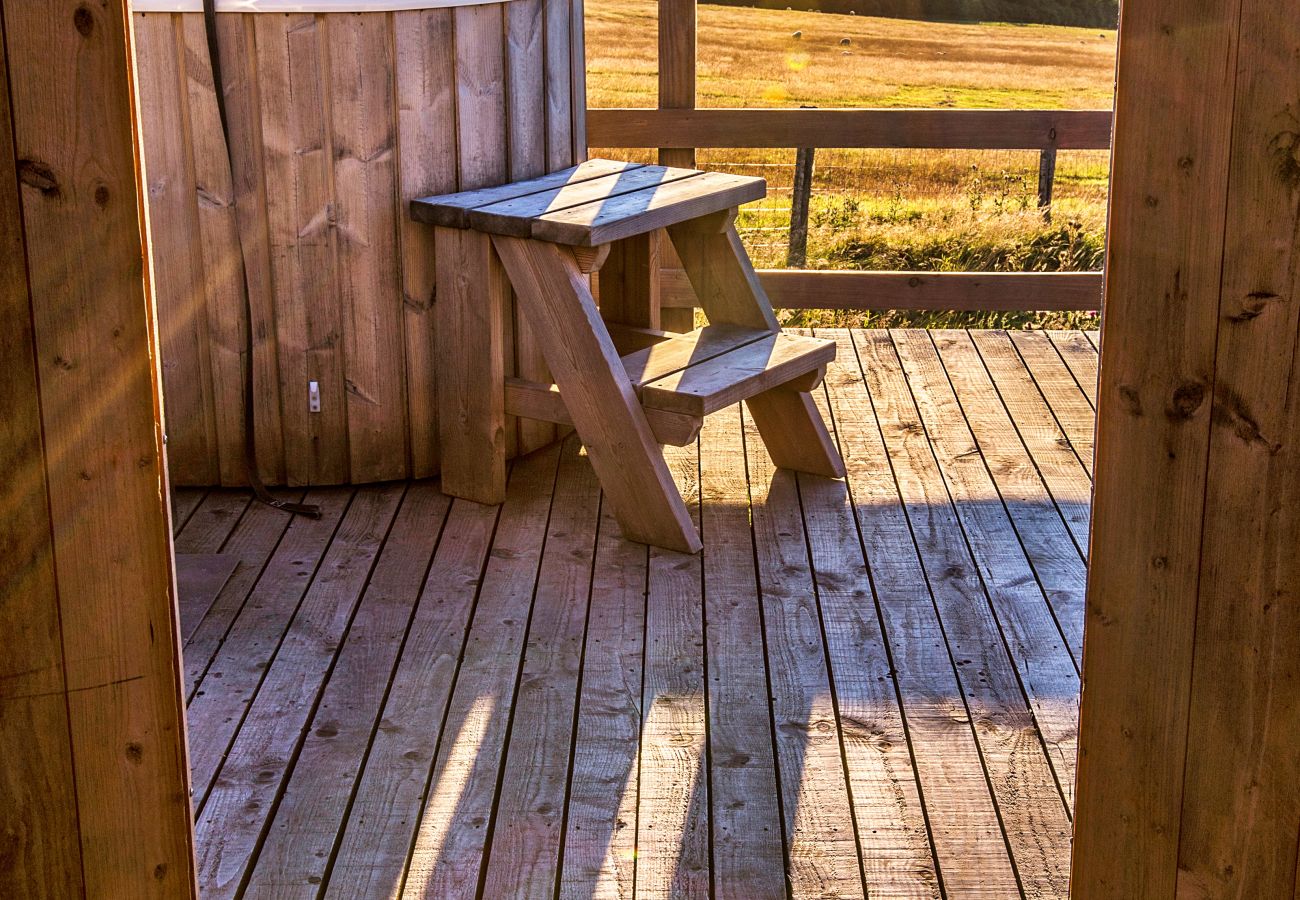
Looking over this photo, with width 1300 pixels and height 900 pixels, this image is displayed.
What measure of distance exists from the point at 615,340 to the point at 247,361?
102 cm

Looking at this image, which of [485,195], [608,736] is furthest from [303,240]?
[608,736]

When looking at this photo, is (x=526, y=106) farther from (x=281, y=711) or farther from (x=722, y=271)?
(x=281, y=711)

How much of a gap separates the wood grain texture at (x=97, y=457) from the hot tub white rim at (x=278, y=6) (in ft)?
7.05

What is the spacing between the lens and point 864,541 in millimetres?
3570

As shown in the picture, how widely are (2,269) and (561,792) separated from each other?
1.37 m

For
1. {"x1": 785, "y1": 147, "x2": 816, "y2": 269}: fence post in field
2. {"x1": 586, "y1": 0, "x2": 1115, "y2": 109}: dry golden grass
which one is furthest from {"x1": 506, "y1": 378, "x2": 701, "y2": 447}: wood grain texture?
{"x1": 586, "y1": 0, "x2": 1115, "y2": 109}: dry golden grass

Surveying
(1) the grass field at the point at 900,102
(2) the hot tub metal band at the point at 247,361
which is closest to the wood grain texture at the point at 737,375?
(2) the hot tub metal band at the point at 247,361

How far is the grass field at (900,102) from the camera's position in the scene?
32.4 feet

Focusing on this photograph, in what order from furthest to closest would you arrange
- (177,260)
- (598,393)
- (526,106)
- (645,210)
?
(526,106) → (177,260) → (645,210) → (598,393)

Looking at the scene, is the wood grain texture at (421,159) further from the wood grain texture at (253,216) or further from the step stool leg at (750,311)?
A: the step stool leg at (750,311)

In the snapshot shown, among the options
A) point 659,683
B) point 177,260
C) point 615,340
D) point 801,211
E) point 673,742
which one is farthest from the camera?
point 801,211

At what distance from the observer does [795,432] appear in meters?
3.95

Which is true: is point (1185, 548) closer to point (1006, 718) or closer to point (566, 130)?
point (1006, 718)

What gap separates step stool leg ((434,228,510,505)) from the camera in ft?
12.0
